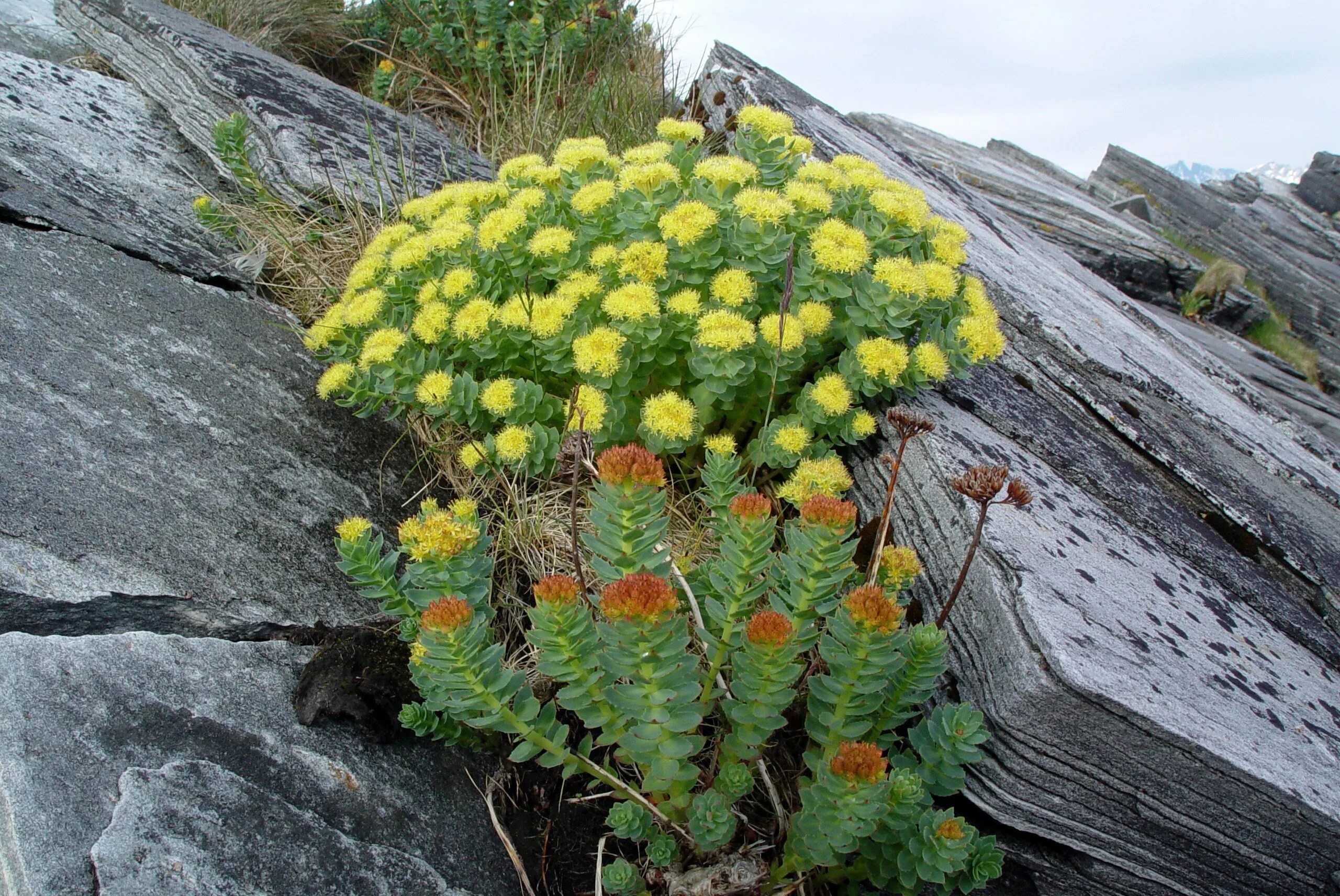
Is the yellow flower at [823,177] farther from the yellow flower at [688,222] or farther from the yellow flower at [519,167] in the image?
the yellow flower at [519,167]

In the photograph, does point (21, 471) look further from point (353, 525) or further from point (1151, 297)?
point (1151, 297)

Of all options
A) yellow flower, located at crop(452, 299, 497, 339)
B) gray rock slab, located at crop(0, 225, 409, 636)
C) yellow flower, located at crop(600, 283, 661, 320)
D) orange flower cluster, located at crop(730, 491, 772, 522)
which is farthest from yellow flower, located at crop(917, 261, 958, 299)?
gray rock slab, located at crop(0, 225, 409, 636)

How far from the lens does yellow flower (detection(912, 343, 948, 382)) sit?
95.8 inches

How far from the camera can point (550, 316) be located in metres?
2.42

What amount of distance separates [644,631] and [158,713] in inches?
43.6

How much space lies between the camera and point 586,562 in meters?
2.66

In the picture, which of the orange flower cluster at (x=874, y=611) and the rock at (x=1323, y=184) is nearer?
the orange flower cluster at (x=874, y=611)

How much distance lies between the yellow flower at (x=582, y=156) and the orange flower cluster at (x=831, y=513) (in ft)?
5.35

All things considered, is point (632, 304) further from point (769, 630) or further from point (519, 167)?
point (769, 630)

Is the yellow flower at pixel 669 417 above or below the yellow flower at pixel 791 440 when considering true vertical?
below

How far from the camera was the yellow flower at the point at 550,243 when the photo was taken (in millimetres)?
2572

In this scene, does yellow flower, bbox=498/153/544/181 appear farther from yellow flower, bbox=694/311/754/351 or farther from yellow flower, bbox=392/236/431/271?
yellow flower, bbox=694/311/754/351

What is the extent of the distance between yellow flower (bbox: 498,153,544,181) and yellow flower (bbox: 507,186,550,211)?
9.9 inches

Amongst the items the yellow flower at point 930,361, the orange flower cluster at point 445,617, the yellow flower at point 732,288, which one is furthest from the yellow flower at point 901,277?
the orange flower cluster at point 445,617
